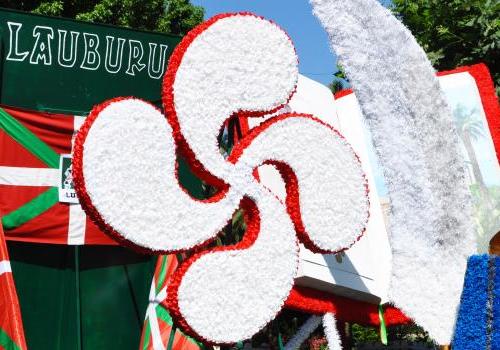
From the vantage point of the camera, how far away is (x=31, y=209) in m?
9.08

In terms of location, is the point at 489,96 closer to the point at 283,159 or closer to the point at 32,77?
the point at 283,159

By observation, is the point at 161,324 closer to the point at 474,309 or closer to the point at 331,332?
the point at 331,332

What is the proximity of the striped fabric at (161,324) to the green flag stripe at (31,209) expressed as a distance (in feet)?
4.82

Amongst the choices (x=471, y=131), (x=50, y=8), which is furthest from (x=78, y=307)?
(x=50, y=8)

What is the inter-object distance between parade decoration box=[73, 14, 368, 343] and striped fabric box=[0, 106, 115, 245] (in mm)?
3426

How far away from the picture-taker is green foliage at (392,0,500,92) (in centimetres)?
1161

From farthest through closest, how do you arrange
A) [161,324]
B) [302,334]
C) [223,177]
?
[161,324]
[302,334]
[223,177]

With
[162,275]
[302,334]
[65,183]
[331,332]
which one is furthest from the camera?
[65,183]

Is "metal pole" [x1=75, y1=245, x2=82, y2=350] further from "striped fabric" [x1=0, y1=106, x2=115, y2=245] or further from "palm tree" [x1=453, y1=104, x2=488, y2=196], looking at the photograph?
"palm tree" [x1=453, y1=104, x2=488, y2=196]

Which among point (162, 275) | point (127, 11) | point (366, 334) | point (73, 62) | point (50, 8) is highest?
point (127, 11)

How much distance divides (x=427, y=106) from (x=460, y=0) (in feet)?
17.2

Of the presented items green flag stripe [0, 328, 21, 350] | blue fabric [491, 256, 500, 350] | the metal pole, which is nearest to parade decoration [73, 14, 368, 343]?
blue fabric [491, 256, 500, 350]

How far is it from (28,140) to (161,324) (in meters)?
2.53

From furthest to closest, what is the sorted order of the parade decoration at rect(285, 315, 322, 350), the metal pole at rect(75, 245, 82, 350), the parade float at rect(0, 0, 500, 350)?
the metal pole at rect(75, 245, 82, 350) < the parade decoration at rect(285, 315, 322, 350) < the parade float at rect(0, 0, 500, 350)
